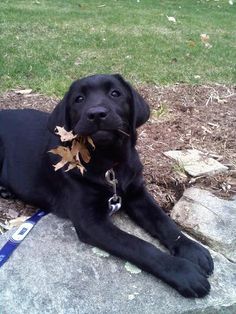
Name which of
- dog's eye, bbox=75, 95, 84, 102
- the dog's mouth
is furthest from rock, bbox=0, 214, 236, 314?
dog's eye, bbox=75, 95, 84, 102

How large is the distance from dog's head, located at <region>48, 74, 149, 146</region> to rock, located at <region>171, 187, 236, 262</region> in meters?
0.63

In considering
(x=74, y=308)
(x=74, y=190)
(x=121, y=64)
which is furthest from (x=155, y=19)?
(x=74, y=308)

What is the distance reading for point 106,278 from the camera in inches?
107

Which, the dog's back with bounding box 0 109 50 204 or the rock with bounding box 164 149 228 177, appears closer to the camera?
the dog's back with bounding box 0 109 50 204

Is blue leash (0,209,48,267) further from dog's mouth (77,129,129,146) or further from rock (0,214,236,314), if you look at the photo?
dog's mouth (77,129,129,146)

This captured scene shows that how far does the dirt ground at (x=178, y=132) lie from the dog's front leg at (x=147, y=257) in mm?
799

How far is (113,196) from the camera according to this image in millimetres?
3143

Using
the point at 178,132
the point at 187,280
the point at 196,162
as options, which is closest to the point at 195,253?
the point at 187,280

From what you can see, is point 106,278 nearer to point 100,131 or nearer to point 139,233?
point 139,233

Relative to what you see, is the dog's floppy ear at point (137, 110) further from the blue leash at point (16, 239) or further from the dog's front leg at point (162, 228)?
the blue leash at point (16, 239)

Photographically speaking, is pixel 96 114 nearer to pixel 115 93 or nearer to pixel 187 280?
pixel 115 93

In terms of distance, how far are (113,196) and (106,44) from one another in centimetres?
493

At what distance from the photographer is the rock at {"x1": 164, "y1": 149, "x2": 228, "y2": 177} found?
4.02m

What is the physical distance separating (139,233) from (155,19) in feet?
24.9
